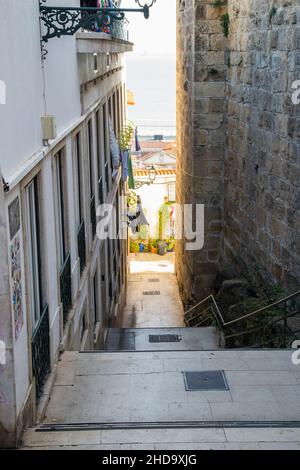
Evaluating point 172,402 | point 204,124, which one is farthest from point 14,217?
point 204,124

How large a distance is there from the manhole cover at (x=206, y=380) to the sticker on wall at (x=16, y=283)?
226 cm

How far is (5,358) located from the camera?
16.2ft

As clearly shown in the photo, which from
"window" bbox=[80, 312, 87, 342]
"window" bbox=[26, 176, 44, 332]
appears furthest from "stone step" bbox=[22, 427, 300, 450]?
"window" bbox=[80, 312, 87, 342]

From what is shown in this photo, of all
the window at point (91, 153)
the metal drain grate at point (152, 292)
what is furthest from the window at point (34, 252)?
the metal drain grate at point (152, 292)

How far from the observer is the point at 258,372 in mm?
7148

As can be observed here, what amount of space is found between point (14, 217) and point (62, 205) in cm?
290

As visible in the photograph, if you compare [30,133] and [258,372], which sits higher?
[30,133]

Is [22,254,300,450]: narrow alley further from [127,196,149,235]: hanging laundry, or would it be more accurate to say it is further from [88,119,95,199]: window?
[127,196,149,235]: hanging laundry

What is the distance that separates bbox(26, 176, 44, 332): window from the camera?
6.02 metres

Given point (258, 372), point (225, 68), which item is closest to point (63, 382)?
point (258, 372)

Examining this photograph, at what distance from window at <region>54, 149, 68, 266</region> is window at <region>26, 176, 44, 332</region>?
1.27 meters

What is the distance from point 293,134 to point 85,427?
549 centimetres

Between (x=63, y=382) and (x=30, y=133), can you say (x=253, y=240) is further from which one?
(x=30, y=133)

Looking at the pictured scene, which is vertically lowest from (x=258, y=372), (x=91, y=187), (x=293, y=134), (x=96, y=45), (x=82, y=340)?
(x=82, y=340)
